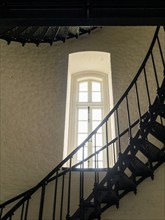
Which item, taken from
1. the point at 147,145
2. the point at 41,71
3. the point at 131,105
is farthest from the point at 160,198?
the point at 41,71

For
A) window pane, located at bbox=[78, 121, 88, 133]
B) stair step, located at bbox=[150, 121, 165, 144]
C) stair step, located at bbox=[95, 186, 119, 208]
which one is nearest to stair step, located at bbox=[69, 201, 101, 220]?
stair step, located at bbox=[95, 186, 119, 208]

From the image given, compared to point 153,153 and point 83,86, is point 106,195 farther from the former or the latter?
point 83,86

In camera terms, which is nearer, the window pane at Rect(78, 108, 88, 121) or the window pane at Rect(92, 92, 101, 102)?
the window pane at Rect(78, 108, 88, 121)

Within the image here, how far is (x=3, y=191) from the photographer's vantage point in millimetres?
3863

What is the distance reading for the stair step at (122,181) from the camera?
2912mm

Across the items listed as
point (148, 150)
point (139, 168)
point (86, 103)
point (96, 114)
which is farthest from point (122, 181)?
point (86, 103)

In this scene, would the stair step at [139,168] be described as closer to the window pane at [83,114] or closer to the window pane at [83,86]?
the window pane at [83,114]

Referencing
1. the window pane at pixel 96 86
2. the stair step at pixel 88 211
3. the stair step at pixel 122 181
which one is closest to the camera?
the stair step at pixel 88 211

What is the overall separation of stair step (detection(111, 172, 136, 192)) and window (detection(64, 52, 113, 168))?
1274mm

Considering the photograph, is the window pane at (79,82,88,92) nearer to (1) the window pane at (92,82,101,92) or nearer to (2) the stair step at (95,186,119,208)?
(1) the window pane at (92,82,101,92)

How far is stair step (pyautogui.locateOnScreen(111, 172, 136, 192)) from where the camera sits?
2.91 m

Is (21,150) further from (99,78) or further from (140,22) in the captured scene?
(140,22)

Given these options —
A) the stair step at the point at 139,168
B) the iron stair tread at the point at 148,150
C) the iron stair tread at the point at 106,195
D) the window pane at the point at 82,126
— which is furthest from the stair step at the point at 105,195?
the window pane at the point at 82,126

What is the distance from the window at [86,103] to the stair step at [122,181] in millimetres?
1274
